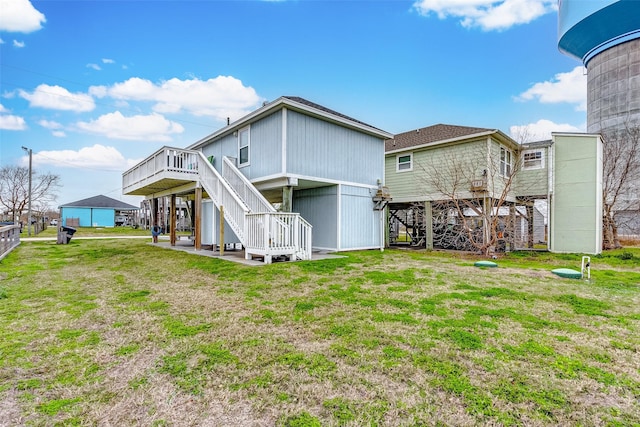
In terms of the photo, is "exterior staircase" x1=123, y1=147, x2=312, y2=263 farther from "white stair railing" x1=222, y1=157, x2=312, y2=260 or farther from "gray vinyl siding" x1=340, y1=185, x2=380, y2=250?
"gray vinyl siding" x1=340, y1=185, x2=380, y2=250

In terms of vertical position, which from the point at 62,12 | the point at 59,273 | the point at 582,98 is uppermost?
the point at 582,98

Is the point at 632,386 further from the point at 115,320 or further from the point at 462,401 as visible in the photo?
the point at 115,320

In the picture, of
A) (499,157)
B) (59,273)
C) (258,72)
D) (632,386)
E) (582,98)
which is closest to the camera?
(632,386)

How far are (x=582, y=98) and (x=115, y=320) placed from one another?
3482cm

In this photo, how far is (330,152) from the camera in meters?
10.9

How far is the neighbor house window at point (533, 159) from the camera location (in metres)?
12.9

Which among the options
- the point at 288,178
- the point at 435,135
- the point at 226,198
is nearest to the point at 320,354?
the point at 288,178

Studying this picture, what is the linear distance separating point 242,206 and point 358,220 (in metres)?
4.64

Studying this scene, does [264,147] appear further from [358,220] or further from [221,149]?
[358,220]

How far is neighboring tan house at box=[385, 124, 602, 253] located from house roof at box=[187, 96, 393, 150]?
1814 mm

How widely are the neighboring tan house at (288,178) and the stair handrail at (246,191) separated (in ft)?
0.10

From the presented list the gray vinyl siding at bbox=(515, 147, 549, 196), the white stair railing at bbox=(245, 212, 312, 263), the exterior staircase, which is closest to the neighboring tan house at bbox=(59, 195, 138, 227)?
the exterior staircase

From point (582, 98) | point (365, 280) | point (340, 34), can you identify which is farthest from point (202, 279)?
point (582, 98)

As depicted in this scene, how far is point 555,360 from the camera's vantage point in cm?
271
